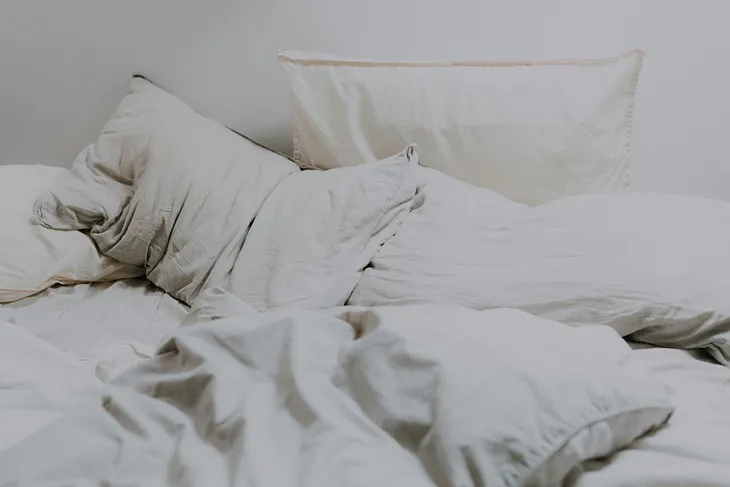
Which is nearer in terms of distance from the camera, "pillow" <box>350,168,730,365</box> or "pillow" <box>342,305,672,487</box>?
"pillow" <box>342,305,672,487</box>

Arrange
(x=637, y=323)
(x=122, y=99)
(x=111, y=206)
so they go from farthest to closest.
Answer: (x=122, y=99) < (x=111, y=206) < (x=637, y=323)

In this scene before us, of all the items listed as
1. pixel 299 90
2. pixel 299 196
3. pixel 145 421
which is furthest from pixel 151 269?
pixel 145 421

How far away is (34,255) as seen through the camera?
1.44m

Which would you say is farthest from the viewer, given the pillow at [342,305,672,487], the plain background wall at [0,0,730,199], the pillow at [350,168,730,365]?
the plain background wall at [0,0,730,199]

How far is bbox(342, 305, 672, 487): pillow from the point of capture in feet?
2.42

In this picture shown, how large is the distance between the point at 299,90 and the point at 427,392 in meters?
0.91

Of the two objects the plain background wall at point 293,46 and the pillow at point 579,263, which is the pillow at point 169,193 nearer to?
the plain background wall at point 293,46

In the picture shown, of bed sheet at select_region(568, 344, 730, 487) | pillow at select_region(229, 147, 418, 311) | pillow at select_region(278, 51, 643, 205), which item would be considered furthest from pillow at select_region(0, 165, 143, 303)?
bed sheet at select_region(568, 344, 730, 487)

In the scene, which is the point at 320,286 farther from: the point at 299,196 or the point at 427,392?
the point at 427,392

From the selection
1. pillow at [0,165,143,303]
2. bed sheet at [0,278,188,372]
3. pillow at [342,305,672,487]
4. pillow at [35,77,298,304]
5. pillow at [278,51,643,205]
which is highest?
pillow at [278,51,643,205]

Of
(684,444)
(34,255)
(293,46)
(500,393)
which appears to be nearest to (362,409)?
(500,393)

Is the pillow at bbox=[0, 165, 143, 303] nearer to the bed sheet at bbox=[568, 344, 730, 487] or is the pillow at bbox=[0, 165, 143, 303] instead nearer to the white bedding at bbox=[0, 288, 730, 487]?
the white bedding at bbox=[0, 288, 730, 487]

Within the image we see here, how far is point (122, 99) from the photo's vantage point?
1.76 m

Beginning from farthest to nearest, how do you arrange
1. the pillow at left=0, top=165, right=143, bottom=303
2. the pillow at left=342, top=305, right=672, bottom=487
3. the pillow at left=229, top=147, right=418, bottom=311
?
the pillow at left=0, top=165, right=143, bottom=303, the pillow at left=229, top=147, right=418, bottom=311, the pillow at left=342, top=305, right=672, bottom=487
